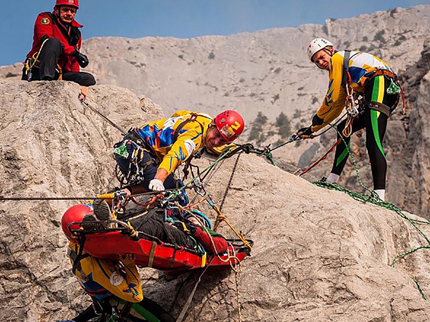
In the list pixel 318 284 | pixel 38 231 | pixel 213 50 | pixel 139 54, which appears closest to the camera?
pixel 318 284

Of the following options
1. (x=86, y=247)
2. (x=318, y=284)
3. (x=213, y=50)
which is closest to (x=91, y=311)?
(x=86, y=247)

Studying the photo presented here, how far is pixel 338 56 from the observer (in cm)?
714

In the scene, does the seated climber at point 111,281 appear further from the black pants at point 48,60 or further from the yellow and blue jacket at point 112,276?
the black pants at point 48,60

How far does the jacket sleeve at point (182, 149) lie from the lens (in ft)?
15.1

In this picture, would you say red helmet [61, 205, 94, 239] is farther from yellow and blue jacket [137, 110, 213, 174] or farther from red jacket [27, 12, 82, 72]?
red jacket [27, 12, 82, 72]

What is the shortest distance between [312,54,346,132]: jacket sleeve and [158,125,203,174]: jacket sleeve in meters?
2.88

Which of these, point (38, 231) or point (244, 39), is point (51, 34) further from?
point (244, 39)

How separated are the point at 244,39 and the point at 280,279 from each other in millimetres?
71889

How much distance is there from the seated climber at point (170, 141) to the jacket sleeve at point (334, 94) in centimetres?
249

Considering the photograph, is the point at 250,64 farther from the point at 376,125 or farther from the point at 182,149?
the point at 182,149

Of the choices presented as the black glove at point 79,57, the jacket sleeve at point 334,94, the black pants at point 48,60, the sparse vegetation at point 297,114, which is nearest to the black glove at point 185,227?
the jacket sleeve at point 334,94

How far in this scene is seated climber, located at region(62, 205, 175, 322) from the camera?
13.4 ft

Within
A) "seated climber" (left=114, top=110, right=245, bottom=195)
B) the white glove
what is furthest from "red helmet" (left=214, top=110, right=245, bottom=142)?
the white glove

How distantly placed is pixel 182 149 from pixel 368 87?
135 inches
